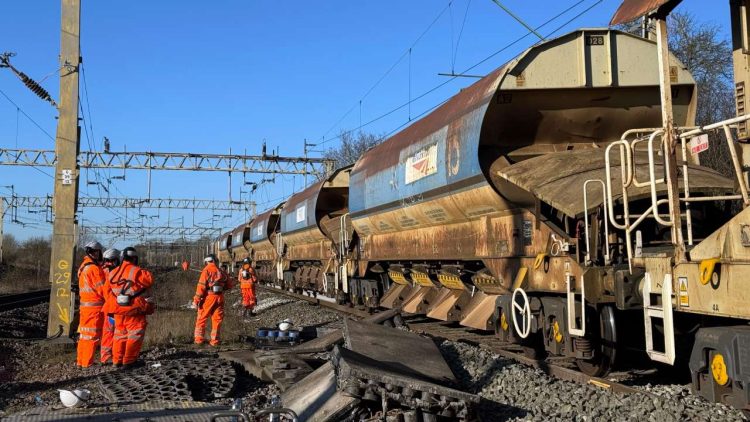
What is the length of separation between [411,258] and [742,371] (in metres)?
8.21

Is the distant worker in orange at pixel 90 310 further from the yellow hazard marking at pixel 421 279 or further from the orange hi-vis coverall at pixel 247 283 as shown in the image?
the orange hi-vis coverall at pixel 247 283

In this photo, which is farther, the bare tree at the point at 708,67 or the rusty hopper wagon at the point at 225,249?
the rusty hopper wagon at the point at 225,249

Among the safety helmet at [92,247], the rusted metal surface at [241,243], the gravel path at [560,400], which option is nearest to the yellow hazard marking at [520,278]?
the gravel path at [560,400]

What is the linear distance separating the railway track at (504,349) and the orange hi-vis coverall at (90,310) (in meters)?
4.71

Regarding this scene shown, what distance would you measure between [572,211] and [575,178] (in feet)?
2.13

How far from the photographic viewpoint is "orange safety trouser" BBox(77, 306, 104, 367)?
9.06 m

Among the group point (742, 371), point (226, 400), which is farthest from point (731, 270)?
point (226, 400)

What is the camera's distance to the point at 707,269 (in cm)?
473

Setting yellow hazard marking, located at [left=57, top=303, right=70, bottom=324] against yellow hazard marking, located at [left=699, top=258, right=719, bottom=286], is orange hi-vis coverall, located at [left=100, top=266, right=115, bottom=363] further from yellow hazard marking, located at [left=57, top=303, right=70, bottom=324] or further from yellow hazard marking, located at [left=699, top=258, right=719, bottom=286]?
yellow hazard marking, located at [left=699, top=258, right=719, bottom=286]

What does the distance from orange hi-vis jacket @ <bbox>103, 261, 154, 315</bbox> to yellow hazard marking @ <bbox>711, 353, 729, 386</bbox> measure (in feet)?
21.6

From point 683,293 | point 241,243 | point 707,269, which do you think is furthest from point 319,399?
point 241,243

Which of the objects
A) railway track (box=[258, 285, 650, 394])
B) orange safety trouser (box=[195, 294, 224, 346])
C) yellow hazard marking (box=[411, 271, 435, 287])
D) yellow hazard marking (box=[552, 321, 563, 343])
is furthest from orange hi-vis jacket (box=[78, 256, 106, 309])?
yellow hazard marking (box=[552, 321, 563, 343])

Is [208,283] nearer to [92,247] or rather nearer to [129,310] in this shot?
[92,247]

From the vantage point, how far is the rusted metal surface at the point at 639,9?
5.13 meters
